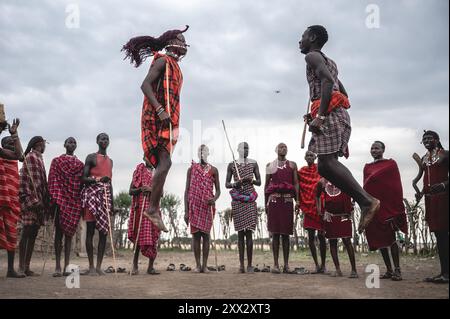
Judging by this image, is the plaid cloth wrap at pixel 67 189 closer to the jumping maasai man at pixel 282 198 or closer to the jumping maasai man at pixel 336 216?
the jumping maasai man at pixel 282 198

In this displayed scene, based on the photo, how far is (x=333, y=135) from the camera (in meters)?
4.57

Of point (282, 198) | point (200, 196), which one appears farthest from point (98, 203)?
point (282, 198)

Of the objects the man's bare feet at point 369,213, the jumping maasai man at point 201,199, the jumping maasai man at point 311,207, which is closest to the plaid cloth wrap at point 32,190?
the jumping maasai man at point 201,199

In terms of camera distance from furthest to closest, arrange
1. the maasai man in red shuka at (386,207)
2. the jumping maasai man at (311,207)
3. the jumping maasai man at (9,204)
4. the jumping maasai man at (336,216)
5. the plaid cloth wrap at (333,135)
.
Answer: the jumping maasai man at (311,207) < the jumping maasai man at (336,216) < the jumping maasai man at (9,204) < the maasai man in red shuka at (386,207) < the plaid cloth wrap at (333,135)

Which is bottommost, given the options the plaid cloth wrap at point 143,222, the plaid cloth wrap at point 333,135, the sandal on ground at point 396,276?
the sandal on ground at point 396,276

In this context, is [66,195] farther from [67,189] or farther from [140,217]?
[140,217]

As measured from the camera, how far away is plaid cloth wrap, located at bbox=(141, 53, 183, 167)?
4867 mm

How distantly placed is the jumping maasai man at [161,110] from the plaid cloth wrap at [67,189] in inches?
134

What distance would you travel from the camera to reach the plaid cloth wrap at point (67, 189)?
7680 mm

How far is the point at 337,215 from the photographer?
7.32 m

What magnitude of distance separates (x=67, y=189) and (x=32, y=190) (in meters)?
0.57

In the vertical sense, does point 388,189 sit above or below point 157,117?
below
